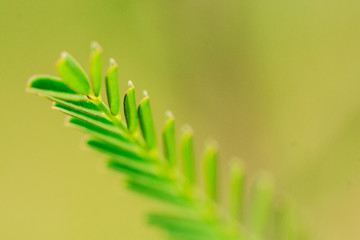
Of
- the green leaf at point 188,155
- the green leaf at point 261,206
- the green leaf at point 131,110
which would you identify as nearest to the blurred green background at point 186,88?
→ the green leaf at point 261,206

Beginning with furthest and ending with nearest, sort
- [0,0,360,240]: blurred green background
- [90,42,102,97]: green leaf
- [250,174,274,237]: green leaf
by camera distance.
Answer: [0,0,360,240]: blurred green background → [250,174,274,237]: green leaf → [90,42,102,97]: green leaf

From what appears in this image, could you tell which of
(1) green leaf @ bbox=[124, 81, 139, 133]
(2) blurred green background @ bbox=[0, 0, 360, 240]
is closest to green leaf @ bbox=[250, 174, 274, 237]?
(1) green leaf @ bbox=[124, 81, 139, 133]

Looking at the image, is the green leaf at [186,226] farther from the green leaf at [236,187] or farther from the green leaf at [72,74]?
the green leaf at [72,74]

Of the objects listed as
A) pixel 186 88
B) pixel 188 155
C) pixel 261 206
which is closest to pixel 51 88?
pixel 188 155

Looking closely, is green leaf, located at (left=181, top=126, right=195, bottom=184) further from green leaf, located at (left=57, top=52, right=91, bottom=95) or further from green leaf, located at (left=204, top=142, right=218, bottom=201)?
green leaf, located at (left=57, top=52, right=91, bottom=95)

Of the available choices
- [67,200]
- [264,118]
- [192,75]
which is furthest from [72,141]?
[264,118]

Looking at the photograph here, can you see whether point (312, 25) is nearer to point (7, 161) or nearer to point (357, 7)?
point (357, 7)

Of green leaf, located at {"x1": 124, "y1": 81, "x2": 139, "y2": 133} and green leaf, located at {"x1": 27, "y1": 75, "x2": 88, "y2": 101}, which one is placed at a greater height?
green leaf, located at {"x1": 124, "y1": 81, "x2": 139, "y2": 133}
